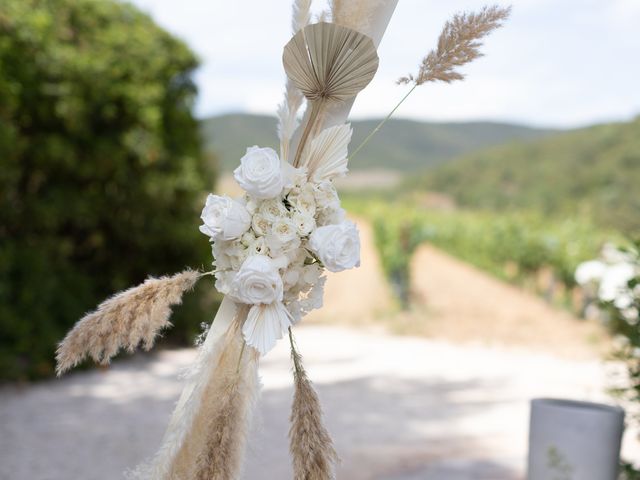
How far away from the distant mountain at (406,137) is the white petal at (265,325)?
4718 cm

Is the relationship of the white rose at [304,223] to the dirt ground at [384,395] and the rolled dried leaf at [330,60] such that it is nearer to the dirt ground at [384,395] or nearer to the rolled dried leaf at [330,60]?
the rolled dried leaf at [330,60]

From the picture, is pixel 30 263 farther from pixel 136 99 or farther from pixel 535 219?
pixel 535 219

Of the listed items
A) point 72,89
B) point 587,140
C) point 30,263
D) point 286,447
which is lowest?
point 286,447

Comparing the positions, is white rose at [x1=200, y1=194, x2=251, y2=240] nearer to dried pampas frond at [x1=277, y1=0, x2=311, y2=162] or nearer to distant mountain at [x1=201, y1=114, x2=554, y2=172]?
dried pampas frond at [x1=277, y1=0, x2=311, y2=162]

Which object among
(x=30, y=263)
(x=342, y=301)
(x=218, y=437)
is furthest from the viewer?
(x=342, y=301)

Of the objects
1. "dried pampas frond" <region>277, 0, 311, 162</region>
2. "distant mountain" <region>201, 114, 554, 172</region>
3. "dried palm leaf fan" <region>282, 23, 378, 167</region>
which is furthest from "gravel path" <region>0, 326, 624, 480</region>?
"distant mountain" <region>201, 114, 554, 172</region>

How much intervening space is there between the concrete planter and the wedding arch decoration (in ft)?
6.37

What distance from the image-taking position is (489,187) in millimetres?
38312

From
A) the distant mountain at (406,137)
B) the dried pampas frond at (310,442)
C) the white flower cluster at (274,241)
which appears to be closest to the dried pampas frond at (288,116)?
Result: the white flower cluster at (274,241)

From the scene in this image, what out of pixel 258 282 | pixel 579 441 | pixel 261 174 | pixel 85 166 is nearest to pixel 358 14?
pixel 261 174

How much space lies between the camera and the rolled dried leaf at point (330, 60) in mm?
1552

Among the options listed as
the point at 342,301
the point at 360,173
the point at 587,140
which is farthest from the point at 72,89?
the point at 360,173

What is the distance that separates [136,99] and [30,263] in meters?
1.86

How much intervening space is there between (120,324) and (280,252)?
1.16 feet
